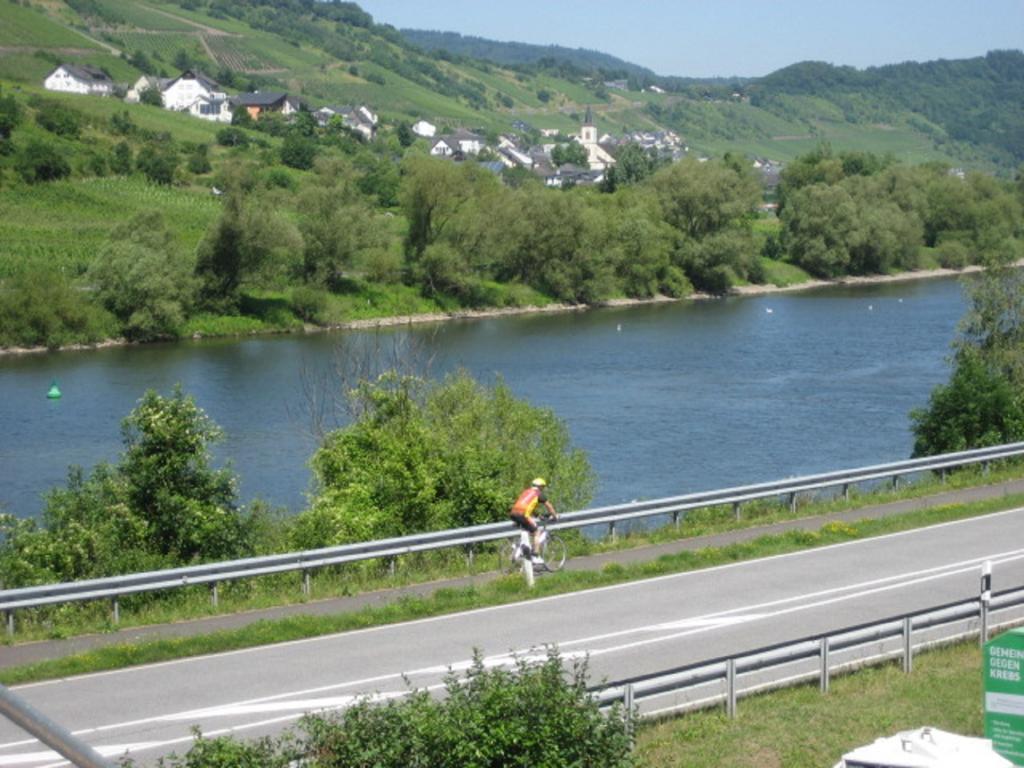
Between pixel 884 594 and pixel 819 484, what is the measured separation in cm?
589

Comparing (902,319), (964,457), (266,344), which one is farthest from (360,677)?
(902,319)

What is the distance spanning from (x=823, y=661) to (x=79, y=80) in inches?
5622

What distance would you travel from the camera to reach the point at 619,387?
5297 centimetres

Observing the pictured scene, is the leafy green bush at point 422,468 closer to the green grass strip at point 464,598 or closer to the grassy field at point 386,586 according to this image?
the grassy field at point 386,586

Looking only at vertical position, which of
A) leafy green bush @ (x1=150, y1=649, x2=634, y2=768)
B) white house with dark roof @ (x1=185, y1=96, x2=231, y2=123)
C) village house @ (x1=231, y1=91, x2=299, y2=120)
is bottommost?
leafy green bush @ (x1=150, y1=649, x2=634, y2=768)

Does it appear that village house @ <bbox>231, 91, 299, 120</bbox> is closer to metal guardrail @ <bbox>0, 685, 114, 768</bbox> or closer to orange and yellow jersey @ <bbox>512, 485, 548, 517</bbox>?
orange and yellow jersey @ <bbox>512, 485, 548, 517</bbox>

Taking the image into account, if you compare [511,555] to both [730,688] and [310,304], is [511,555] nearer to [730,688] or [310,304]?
[730,688]

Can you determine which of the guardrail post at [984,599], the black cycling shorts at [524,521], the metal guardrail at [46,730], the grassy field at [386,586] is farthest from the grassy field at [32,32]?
the metal guardrail at [46,730]

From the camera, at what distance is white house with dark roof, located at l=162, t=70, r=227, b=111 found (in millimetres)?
164375

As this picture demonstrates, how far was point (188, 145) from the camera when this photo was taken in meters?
109

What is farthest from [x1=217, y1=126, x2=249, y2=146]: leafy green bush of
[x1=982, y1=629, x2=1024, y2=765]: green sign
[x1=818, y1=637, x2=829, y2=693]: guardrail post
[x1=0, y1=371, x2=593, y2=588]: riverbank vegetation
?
[x1=982, y1=629, x2=1024, y2=765]: green sign

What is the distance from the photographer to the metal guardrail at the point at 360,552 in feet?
55.0

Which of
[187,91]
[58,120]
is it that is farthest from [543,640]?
[187,91]

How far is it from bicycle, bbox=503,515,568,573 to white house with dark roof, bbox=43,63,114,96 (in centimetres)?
12526
